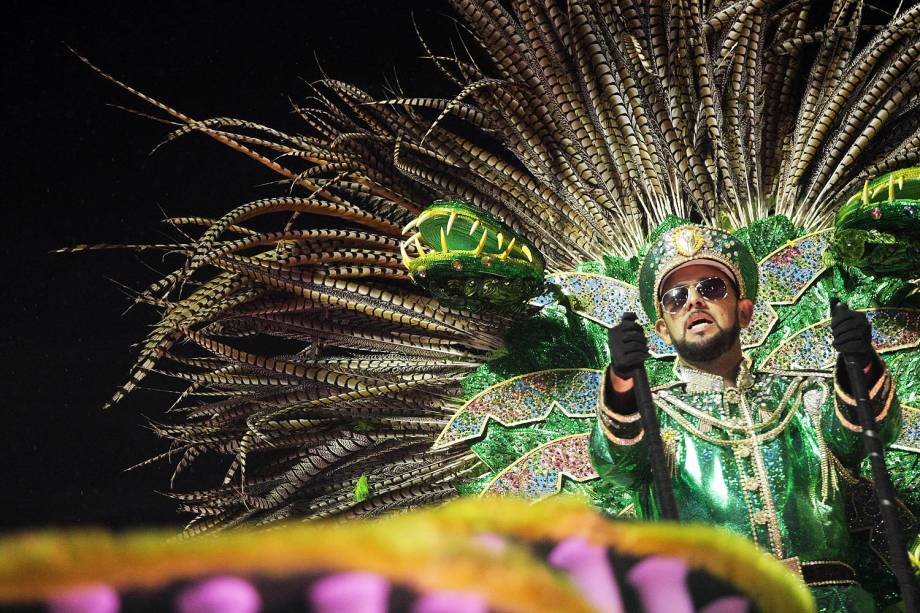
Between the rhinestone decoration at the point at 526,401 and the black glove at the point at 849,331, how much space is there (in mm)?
694

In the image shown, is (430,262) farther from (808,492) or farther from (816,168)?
(816,168)

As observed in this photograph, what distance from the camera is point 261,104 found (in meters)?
2.83

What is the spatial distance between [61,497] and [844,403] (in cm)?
197

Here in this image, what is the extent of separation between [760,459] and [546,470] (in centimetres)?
50

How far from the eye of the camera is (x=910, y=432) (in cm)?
210

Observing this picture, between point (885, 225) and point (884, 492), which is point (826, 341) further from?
point (884, 492)

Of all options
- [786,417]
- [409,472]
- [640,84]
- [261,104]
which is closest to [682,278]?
[786,417]

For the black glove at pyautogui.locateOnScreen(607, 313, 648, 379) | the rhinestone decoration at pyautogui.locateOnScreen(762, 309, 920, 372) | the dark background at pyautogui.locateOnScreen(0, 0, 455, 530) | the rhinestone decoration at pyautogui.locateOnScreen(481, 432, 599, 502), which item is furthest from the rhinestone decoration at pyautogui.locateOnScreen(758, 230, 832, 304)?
the dark background at pyautogui.locateOnScreen(0, 0, 455, 530)

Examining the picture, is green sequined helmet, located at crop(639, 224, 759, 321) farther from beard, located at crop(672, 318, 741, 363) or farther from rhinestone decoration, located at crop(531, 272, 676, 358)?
rhinestone decoration, located at crop(531, 272, 676, 358)

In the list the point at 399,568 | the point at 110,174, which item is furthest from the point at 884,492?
the point at 110,174

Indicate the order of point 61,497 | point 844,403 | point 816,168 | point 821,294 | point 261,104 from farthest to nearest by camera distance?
1. point 261,104
2. point 61,497
3. point 816,168
4. point 821,294
5. point 844,403

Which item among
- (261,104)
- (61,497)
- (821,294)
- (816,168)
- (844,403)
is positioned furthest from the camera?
(261,104)

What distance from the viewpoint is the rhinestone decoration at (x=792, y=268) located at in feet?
7.44

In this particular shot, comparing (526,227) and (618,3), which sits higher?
(618,3)
